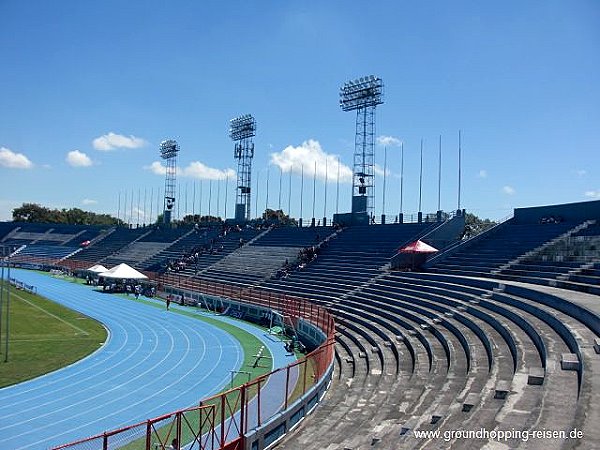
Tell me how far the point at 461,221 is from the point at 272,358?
60.7ft

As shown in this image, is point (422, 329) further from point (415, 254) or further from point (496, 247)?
point (415, 254)

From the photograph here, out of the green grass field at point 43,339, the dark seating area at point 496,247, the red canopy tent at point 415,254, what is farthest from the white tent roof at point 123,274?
the dark seating area at point 496,247

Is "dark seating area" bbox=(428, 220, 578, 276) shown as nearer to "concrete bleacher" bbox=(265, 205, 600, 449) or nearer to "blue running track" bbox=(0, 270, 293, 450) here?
"concrete bleacher" bbox=(265, 205, 600, 449)

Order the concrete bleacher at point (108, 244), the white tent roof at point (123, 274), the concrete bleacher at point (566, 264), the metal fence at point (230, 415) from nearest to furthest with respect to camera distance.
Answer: the metal fence at point (230, 415) → the concrete bleacher at point (566, 264) → the white tent roof at point (123, 274) → the concrete bleacher at point (108, 244)

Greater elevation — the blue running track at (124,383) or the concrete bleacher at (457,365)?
the concrete bleacher at (457,365)

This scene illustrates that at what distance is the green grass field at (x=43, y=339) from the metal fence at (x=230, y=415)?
6678 millimetres

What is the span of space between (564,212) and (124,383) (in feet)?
78.8

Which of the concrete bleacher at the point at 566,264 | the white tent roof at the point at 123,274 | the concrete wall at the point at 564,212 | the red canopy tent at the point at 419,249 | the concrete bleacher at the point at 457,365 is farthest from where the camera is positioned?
the white tent roof at the point at 123,274

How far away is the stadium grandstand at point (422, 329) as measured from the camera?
8.66 meters

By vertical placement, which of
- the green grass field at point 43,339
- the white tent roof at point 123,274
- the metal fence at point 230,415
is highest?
the white tent roof at point 123,274

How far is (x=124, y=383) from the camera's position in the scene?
1727 centimetres

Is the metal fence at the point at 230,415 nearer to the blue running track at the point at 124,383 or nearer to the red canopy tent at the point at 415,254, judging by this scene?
the blue running track at the point at 124,383

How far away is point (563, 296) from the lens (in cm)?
1616

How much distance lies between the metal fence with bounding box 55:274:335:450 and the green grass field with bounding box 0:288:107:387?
263 inches
